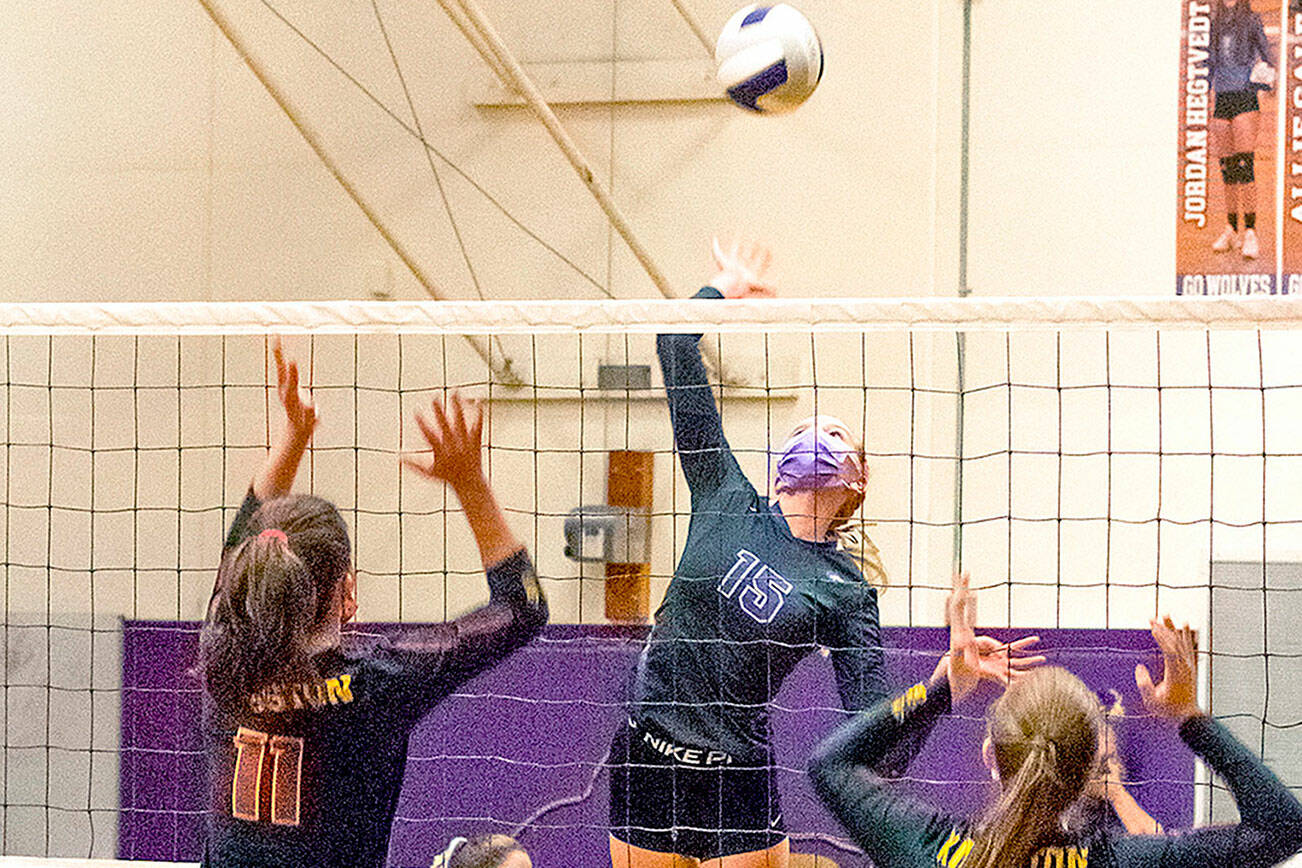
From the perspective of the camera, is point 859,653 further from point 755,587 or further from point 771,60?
point 771,60

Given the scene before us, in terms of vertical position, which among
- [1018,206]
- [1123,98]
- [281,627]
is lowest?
[281,627]

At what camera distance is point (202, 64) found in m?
5.70

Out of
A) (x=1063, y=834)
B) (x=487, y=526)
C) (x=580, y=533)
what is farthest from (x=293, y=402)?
(x=580, y=533)

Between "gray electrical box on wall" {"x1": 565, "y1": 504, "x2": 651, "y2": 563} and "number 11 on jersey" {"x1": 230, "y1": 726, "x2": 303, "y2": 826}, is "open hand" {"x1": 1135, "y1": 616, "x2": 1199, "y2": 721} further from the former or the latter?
"gray electrical box on wall" {"x1": 565, "y1": 504, "x2": 651, "y2": 563}

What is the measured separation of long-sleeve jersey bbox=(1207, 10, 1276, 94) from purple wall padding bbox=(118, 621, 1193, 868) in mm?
2407

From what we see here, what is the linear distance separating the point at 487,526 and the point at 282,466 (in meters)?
0.43

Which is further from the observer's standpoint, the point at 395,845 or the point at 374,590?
the point at 374,590

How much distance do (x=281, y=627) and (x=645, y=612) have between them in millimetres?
2966

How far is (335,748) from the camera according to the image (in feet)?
7.18

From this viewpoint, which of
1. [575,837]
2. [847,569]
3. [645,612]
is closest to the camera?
[847,569]

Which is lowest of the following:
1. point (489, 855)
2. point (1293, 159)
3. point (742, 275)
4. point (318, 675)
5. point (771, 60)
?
point (489, 855)

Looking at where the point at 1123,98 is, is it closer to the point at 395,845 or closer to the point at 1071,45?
the point at 1071,45

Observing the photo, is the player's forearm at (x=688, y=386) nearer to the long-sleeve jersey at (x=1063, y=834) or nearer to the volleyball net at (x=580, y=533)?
the long-sleeve jersey at (x=1063, y=834)

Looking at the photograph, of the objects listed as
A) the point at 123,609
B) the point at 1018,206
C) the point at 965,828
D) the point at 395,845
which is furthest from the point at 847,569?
the point at 123,609
